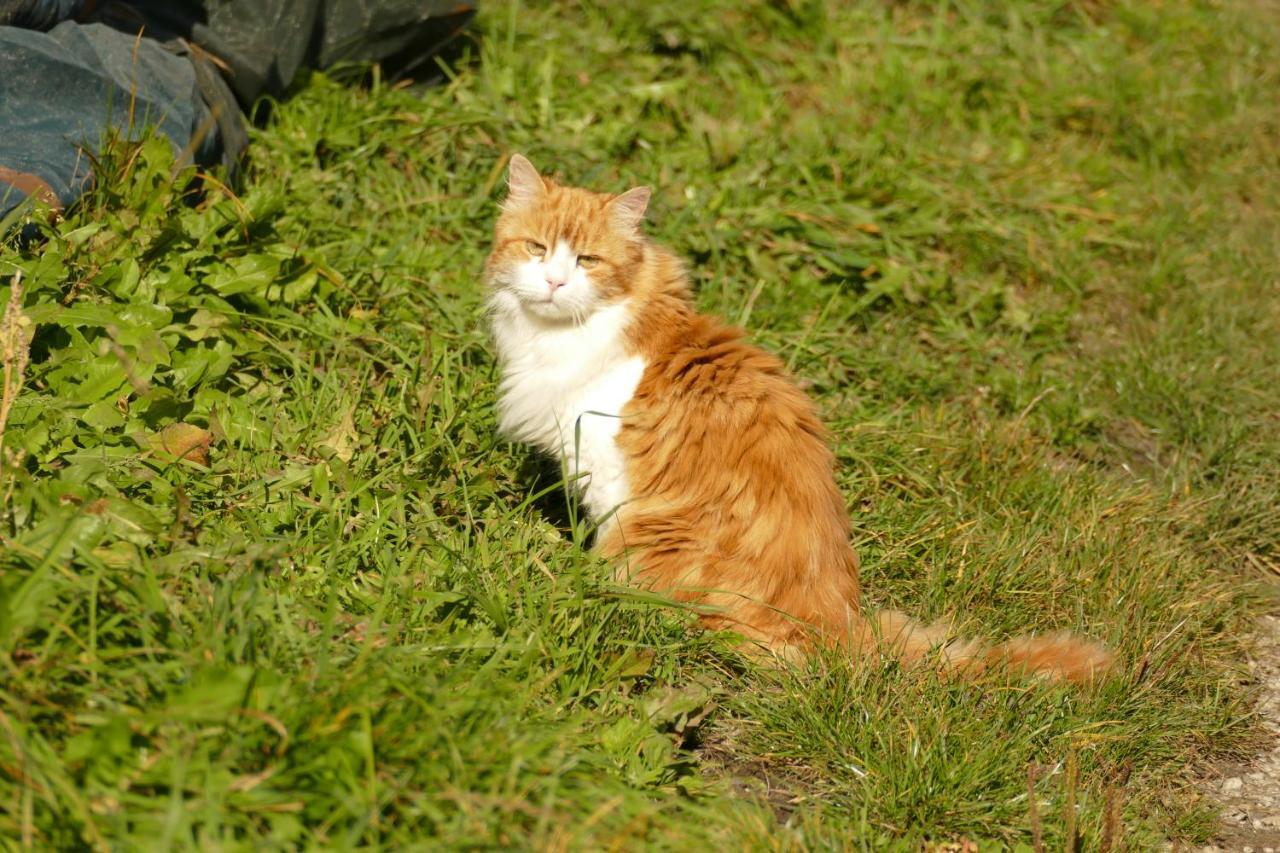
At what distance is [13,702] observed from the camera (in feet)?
6.71

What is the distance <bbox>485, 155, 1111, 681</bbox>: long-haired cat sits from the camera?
2982mm

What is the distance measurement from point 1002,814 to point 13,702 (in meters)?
2.07

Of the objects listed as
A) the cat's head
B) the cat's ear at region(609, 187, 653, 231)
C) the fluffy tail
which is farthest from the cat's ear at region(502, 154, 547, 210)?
the fluffy tail

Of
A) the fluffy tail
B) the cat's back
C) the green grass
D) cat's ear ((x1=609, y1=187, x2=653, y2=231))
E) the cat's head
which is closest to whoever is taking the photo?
the green grass

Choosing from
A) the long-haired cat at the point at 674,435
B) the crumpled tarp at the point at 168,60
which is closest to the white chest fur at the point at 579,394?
the long-haired cat at the point at 674,435

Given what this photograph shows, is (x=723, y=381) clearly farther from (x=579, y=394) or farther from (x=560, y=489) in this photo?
(x=560, y=489)

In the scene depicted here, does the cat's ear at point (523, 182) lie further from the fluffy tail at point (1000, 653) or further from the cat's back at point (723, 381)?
the fluffy tail at point (1000, 653)

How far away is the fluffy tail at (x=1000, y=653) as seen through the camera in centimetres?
293

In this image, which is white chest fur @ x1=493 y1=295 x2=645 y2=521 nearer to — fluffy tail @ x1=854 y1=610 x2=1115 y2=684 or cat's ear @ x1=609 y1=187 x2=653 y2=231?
cat's ear @ x1=609 y1=187 x2=653 y2=231

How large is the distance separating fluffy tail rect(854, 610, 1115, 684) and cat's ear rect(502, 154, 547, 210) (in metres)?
1.59

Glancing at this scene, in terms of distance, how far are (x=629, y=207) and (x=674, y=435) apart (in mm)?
734

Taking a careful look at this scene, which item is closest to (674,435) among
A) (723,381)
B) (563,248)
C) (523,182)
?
(723,381)

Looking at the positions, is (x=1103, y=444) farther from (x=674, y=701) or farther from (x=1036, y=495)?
(x=674, y=701)

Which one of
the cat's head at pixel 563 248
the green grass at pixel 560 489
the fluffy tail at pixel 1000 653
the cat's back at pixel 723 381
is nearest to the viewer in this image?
the green grass at pixel 560 489
